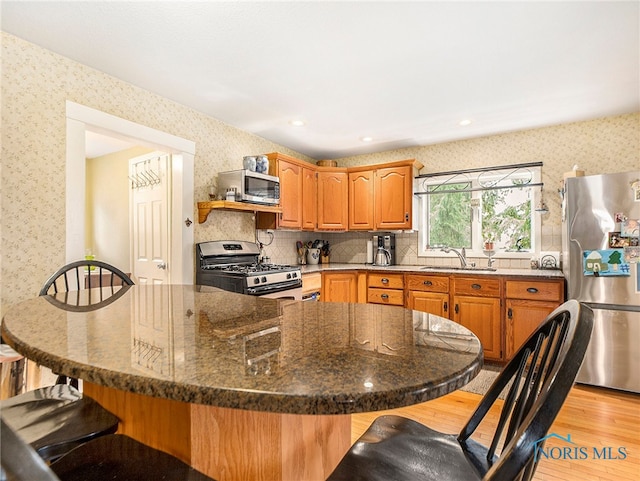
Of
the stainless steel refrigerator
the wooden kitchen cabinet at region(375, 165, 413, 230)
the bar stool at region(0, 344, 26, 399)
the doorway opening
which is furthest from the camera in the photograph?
the wooden kitchen cabinet at region(375, 165, 413, 230)

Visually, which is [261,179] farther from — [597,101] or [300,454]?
[597,101]

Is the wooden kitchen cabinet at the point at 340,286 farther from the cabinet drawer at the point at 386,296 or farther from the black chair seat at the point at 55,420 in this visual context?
the black chair seat at the point at 55,420

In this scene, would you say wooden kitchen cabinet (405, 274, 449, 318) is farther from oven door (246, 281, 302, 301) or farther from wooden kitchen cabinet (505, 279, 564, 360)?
oven door (246, 281, 302, 301)

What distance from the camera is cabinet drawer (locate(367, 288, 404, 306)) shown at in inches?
146

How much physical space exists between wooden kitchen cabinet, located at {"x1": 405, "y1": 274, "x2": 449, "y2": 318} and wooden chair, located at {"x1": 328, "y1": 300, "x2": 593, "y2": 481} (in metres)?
2.64

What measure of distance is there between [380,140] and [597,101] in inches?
77.6

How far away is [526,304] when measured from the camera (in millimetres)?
3105

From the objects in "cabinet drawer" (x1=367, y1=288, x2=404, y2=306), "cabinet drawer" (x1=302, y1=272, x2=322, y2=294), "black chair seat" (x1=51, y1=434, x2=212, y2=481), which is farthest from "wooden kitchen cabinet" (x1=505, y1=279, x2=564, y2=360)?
"black chair seat" (x1=51, y1=434, x2=212, y2=481)

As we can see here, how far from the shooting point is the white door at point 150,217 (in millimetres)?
3152

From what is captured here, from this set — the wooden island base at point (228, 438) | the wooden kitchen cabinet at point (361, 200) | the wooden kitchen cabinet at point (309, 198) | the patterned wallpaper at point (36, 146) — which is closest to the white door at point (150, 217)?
the patterned wallpaper at point (36, 146)

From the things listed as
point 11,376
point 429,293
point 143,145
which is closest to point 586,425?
point 429,293

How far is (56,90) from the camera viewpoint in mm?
2203

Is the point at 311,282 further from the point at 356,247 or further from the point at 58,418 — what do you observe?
the point at 58,418

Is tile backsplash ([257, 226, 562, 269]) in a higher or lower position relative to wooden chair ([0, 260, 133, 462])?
higher
